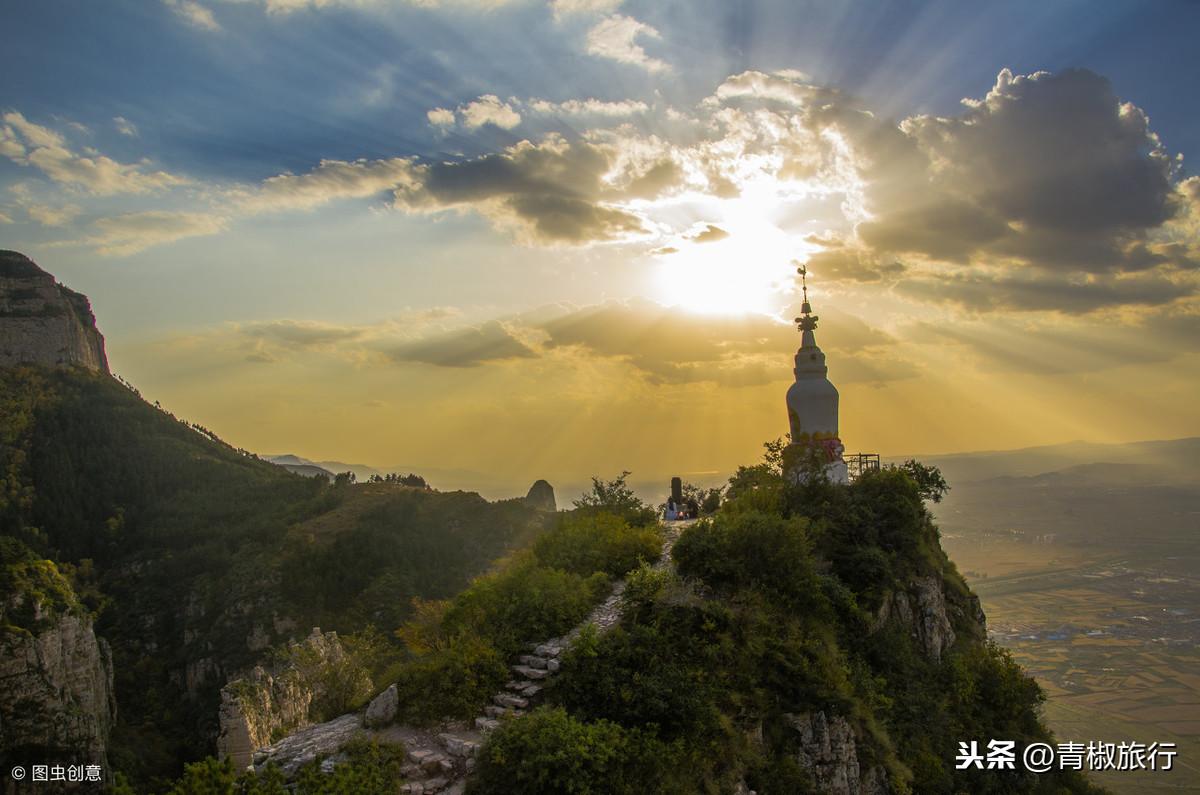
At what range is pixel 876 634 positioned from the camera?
18812 millimetres

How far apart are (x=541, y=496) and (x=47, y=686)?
154 feet

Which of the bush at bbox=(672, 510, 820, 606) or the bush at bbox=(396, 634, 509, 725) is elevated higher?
the bush at bbox=(672, 510, 820, 606)

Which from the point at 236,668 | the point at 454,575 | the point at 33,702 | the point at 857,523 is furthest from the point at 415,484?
the point at 857,523

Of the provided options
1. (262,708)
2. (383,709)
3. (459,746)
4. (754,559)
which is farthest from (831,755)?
(262,708)

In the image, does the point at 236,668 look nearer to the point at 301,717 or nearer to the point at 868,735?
the point at 301,717

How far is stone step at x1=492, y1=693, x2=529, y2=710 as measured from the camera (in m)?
13.3

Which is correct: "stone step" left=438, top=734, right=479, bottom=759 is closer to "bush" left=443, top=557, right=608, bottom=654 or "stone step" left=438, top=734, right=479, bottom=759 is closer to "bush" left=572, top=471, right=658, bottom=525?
"bush" left=443, top=557, right=608, bottom=654

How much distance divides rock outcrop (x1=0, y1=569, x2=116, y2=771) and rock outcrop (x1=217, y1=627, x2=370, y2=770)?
13.0m

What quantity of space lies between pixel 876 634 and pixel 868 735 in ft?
11.4

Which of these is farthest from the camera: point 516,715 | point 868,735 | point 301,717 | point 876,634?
point 301,717

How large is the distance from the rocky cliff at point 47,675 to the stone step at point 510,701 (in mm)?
37728

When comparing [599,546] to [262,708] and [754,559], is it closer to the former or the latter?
[754,559]

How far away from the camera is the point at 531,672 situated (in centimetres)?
1419

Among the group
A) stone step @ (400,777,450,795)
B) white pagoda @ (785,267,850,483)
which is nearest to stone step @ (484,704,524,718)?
stone step @ (400,777,450,795)
